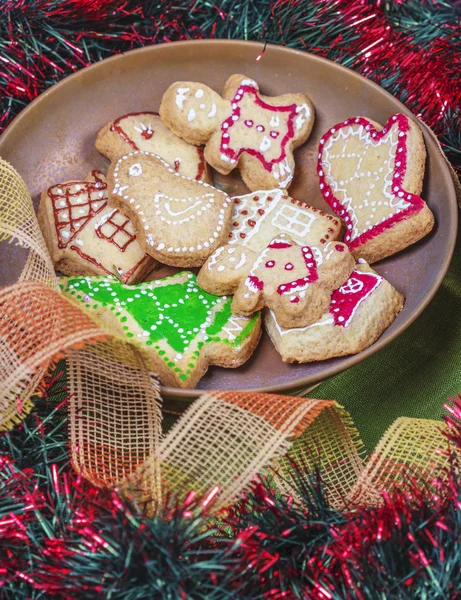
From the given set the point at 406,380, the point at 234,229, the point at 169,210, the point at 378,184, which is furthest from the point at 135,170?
the point at 406,380

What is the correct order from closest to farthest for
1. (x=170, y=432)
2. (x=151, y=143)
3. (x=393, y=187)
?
(x=170, y=432), (x=393, y=187), (x=151, y=143)

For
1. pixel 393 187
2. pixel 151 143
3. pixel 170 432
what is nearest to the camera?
pixel 170 432

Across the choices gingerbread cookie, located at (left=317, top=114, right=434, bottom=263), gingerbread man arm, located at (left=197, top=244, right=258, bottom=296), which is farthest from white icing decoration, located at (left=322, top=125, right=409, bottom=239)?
gingerbread man arm, located at (left=197, top=244, right=258, bottom=296)

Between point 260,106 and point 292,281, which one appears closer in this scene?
point 292,281

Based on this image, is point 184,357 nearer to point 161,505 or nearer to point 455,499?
point 161,505

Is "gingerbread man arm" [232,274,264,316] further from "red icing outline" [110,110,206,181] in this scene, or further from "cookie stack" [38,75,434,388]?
"red icing outline" [110,110,206,181]

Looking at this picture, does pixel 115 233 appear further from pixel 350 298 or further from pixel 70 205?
pixel 350 298

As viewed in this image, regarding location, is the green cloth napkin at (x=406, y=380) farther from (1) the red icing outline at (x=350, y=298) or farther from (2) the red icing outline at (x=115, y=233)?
(2) the red icing outline at (x=115, y=233)
